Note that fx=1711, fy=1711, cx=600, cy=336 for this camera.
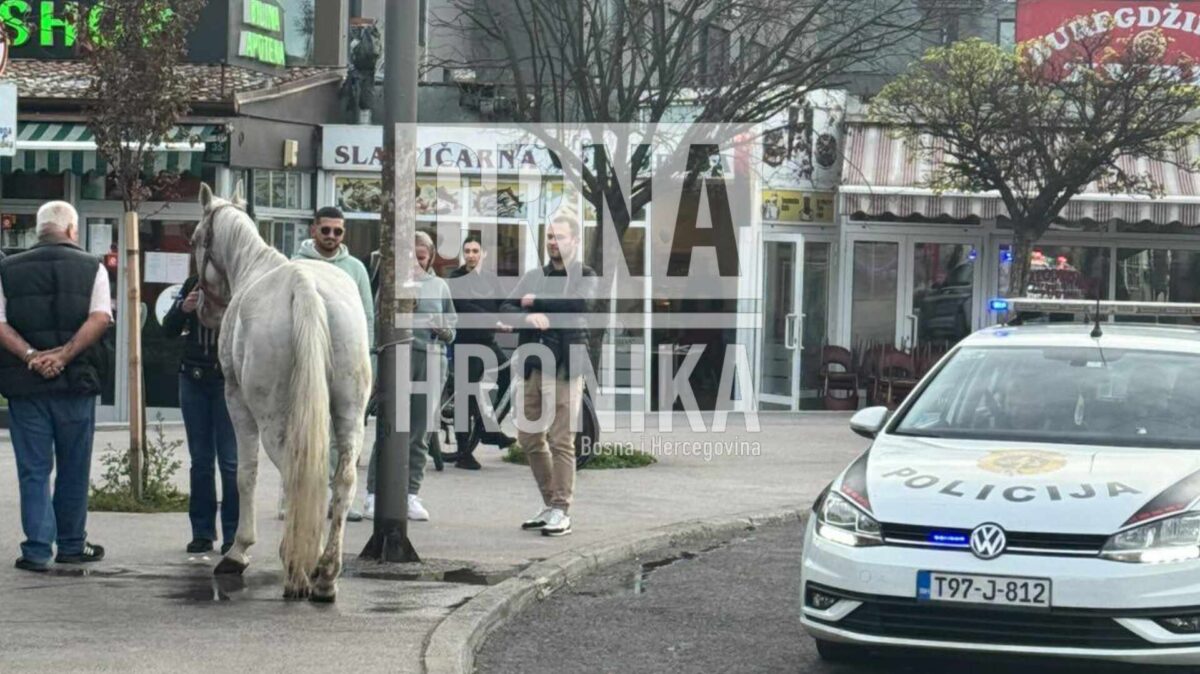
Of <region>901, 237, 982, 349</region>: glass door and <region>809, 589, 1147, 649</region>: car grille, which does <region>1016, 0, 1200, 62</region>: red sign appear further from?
<region>809, 589, 1147, 649</region>: car grille

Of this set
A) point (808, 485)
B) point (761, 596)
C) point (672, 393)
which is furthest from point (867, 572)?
point (672, 393)

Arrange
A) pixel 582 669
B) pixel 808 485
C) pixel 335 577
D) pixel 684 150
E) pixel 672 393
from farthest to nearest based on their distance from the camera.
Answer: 1. pixel 672 393
2. pixel 684 150
3. pixel 808 485
4. pixel 335 577
5. pixel 582 669

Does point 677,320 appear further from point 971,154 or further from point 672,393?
point 971,154

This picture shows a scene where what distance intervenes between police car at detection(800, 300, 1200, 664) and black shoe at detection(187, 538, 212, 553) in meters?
3.89

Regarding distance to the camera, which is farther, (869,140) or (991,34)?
(991,34)

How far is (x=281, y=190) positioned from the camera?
71.6 feet

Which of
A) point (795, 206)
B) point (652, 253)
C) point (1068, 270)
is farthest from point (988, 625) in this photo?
point (1068, 270)

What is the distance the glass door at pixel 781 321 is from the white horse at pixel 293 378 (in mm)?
15426

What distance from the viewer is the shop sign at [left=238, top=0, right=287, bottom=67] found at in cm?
2261

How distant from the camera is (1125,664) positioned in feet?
22.9

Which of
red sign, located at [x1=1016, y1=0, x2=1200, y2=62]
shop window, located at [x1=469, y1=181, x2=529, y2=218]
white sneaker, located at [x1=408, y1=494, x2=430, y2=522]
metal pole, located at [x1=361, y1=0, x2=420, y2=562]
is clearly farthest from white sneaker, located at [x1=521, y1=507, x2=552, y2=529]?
red sign, located at [x1=1016, y1=0, x2=1200, y2=62]

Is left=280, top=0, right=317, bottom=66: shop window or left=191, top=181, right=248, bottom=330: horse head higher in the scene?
left=280, top=0, right=317, bottom=66: shop window

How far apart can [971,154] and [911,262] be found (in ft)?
Result: 11.9

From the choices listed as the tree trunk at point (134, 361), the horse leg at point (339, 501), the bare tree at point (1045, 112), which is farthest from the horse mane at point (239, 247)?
the bare tree at point (1045, 112)
